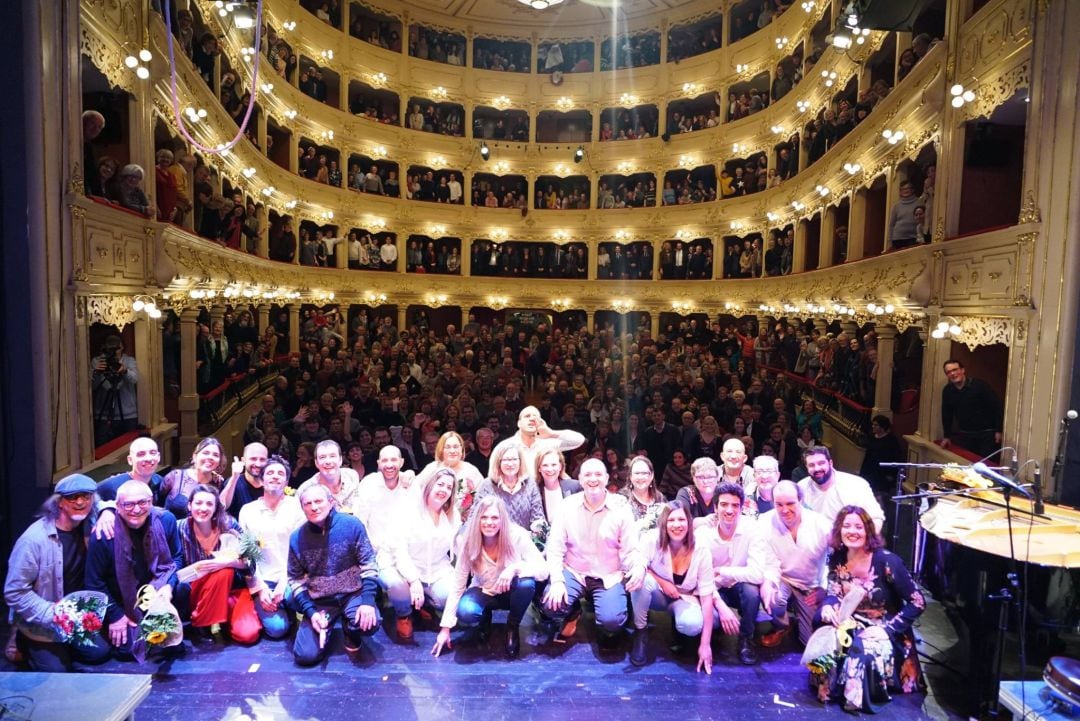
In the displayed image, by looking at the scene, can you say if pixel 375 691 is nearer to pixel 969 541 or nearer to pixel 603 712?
pixel 603 712

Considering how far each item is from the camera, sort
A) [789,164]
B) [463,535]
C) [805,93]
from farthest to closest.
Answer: [789,164], [805,93], [463,535]

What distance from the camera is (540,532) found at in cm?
571

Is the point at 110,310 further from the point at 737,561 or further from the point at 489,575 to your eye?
the point at 737,561

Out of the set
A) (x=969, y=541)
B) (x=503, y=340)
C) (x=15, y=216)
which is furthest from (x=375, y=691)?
(x=503, y=340)

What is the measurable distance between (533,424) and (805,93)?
43.9ft

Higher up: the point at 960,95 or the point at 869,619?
the point at 960,95

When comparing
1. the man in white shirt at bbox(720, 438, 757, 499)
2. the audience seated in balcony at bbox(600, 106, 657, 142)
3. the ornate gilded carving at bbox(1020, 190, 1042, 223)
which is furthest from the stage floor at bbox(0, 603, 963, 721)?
the audience seated in balcony at bbox(600, 106, 657, 142)

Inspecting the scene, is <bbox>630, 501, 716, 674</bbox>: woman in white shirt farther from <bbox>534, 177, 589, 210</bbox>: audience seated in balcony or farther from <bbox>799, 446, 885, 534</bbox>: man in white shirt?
<bbox>534, 177, 589, 210</bbox>: audience seated in balcony

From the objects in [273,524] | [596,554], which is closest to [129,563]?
[273,524]

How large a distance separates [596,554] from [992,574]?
2.61 metres

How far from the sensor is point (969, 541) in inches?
177

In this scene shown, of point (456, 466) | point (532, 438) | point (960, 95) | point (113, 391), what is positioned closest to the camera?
point (456, 466)

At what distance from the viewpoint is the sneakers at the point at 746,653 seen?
5.02 meters

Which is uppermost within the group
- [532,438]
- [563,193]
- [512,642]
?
[563,193]
